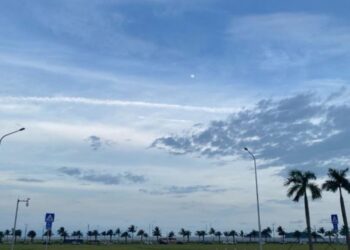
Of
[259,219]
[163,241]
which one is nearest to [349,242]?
[259,219]

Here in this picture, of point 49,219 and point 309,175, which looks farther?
point 309,175

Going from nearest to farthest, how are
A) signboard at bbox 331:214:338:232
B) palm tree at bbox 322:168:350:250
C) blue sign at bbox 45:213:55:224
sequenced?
blue sign at bbox 45:213:55:224 → signboard at bbox 331:214:338:232 → palm tree at bbox 322:168:350:250

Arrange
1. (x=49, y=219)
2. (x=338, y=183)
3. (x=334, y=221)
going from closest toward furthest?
(x=49, y=219) → (x=334, y=221) → (x=338, y=183)

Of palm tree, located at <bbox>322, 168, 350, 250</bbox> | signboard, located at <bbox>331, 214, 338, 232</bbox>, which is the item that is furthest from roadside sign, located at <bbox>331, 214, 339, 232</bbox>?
palm tree, located at <bbox>322, 168, 350, 250</bbox>

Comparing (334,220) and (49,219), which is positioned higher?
(334,220)

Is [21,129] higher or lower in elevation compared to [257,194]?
higher

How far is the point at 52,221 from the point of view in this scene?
111 feet

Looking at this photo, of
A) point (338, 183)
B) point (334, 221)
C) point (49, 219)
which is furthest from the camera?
point (338, 183)

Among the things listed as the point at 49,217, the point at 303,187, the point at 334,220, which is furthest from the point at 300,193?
the point at 49,217

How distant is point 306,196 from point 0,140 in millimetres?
34606

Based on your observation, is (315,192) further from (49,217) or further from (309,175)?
(49,217)

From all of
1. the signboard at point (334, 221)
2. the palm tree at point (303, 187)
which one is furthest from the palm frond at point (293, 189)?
the signboard at point (334, 221)

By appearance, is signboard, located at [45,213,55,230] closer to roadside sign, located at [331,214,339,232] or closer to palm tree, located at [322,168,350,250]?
roadside sign, located at [331,214,339,232]

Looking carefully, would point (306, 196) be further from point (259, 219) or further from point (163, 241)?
point (163, 241)
